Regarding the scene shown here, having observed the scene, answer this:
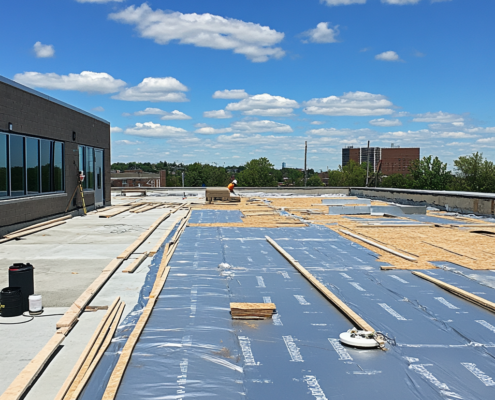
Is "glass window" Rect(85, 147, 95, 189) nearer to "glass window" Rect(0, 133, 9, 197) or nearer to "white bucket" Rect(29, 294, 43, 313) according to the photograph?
"glass window" Rect(0, 133, 9, 197)

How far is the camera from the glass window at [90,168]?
2261cm

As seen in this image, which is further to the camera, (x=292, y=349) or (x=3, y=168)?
(x=3, y=168)

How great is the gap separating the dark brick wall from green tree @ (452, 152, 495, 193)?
77.0m

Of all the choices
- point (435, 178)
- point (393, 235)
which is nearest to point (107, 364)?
point (393, 235)

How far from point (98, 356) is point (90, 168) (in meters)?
19.5

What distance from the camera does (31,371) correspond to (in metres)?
4.48

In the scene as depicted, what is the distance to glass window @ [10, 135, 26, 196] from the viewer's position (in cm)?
1467

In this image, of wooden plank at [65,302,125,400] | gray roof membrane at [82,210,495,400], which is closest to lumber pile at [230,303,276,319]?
gray roof membrane at [82,210,495,400]

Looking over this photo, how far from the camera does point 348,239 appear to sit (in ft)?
45.5

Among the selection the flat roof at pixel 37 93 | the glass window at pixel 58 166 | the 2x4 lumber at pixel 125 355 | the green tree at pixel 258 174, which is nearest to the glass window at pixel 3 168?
the flat roof at pixel 37 93

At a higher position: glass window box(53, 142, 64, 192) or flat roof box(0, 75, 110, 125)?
flat roof box(0, 75, 110, 125)

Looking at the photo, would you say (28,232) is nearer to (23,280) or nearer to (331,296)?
(23,280)

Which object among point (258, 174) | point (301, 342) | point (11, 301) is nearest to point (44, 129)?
point (11, 301)

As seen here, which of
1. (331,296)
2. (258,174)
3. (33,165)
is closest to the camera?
(331,296)
